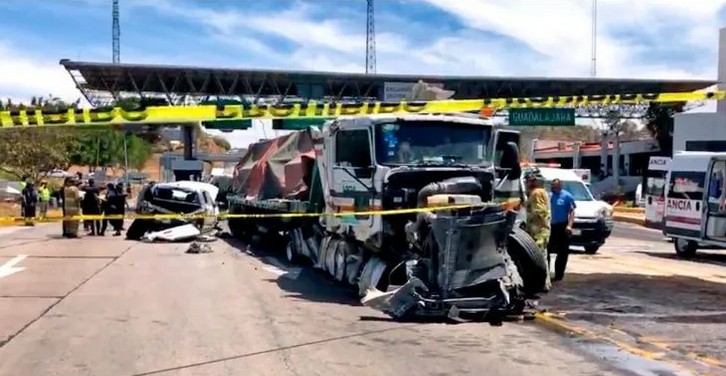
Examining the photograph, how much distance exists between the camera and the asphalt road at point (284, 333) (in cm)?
841

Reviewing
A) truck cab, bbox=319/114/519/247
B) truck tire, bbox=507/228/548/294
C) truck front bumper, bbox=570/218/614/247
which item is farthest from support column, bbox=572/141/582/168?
truck tire, bbox=507/228/548/294

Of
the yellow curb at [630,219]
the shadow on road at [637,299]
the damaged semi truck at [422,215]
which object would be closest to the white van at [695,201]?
the shadow on road at [637,299]

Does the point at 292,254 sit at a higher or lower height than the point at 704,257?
higher

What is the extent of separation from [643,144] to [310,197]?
178 ft

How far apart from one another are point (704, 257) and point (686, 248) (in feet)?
1.62

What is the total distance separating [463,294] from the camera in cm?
1096

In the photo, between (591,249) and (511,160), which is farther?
(591,249)

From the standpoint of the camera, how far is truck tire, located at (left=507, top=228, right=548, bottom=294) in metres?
12.4

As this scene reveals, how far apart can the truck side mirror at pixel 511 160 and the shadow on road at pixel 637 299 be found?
1.75 meters

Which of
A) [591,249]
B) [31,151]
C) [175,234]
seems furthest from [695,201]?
[31,151]

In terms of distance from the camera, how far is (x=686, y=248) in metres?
21.3

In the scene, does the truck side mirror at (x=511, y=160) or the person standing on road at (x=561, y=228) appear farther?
the person standing on road at (x=561, y=228)

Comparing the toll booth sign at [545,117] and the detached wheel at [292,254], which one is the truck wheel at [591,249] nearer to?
the detached wheel at [292,254]

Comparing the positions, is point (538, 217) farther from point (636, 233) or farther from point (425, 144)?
point (636, 233)
